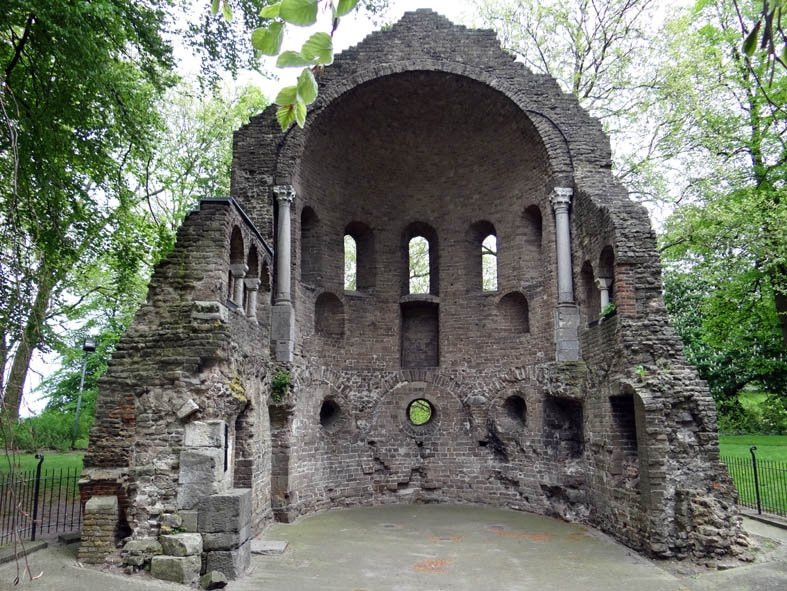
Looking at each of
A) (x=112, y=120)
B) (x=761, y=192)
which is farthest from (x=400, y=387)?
(x=761, y=192)

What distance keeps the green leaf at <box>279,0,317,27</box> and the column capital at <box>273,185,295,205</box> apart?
13.1m

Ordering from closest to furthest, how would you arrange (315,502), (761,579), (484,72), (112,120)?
(761,579)
(112,120)
(315,502)
(484,72)

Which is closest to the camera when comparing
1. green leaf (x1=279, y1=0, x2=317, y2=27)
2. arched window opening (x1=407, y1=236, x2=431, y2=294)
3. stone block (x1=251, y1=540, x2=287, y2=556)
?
green leaf (x1=279, y1=0, x2=317, y2=27)

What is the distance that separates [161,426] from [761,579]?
8.40 metres

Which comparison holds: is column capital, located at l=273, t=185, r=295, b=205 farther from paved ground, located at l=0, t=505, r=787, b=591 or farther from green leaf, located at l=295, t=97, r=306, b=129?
green leaf, located at l=295, t=97, r=306, b=129

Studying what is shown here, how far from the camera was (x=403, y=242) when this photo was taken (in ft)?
57.5

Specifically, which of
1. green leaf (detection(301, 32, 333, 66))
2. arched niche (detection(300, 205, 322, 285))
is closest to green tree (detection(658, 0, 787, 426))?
arched niche (detection(300, 205, 322, 285))

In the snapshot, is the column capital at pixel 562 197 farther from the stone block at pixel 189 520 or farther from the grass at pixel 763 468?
the stone block at pixel 189 520

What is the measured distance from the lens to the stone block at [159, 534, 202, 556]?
862 centimetres

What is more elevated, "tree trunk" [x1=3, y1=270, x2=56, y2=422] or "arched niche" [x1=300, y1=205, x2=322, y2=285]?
"arched niche" [x1=300, y1=205, x2=322, y2=285]

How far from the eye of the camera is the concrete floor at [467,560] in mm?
9031

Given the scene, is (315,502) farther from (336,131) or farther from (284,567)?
(336,131)

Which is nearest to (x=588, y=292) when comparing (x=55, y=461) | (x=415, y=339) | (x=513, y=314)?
(x=513, y=314)

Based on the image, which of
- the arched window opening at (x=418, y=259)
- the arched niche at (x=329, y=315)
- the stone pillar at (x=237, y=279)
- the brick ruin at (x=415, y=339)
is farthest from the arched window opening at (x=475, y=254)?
the arched window opening at (x=418, y=259)
